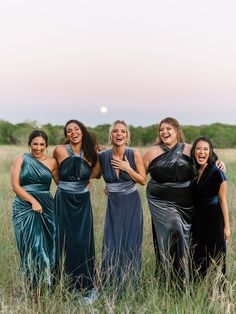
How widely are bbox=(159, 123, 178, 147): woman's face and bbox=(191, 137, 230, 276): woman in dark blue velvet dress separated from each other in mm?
220

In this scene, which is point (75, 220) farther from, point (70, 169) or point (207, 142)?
point (207, 142)

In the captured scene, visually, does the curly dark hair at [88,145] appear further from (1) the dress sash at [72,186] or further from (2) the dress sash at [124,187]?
(2) the dress sash at [124,187]

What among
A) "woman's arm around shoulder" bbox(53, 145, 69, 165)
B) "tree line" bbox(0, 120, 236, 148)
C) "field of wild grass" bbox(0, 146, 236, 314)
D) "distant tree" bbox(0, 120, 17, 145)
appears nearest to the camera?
"field of wild grass" bbox(0, 146, 236, 314)

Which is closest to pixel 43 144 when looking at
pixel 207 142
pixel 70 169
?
pixel 70 169

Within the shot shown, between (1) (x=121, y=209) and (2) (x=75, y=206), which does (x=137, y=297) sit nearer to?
(1) (x=121, y=209)

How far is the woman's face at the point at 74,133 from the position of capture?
4.53m

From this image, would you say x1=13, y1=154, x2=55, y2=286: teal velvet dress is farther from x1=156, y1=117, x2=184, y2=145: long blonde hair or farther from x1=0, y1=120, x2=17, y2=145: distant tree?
x1=0, y1=120, x2=17, y2=145: distant tree

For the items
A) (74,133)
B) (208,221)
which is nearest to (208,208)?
(208,221)

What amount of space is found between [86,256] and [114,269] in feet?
1.23

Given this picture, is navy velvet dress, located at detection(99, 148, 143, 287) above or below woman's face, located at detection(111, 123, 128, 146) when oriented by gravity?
below

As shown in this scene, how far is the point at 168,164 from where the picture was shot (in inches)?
171

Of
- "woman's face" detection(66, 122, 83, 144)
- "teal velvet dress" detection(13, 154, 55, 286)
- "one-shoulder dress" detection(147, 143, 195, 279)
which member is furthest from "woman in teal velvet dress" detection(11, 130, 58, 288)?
"one-shoulder dress" detection(147, 143, 195, 279)

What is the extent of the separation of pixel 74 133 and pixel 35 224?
0.99 metres

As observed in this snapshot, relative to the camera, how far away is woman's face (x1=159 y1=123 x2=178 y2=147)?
4.41m
